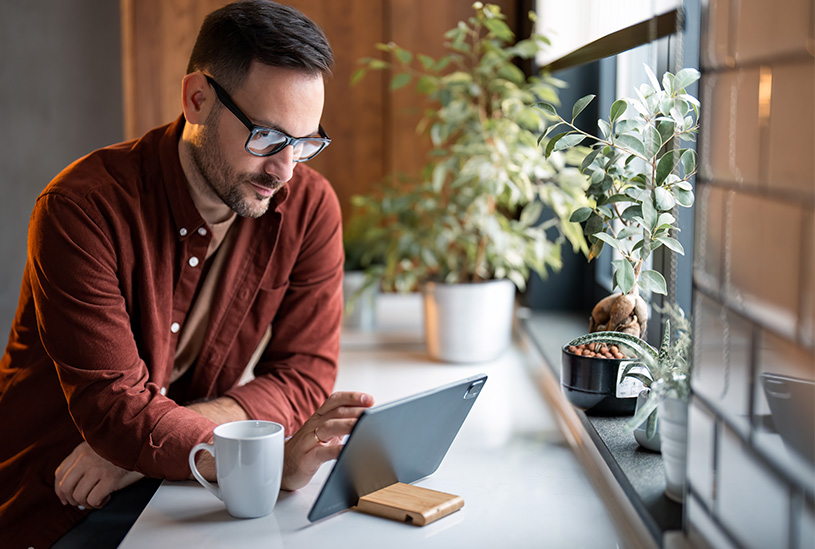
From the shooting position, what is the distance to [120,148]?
1.45m

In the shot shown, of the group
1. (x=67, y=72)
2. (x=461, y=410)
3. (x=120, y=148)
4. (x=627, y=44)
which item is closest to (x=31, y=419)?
(x=120, y=148)

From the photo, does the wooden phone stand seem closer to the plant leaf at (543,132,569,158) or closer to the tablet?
the tablet

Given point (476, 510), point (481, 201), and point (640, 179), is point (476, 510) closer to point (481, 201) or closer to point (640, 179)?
point (640, 179)

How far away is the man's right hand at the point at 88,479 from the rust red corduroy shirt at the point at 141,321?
0.17 feet

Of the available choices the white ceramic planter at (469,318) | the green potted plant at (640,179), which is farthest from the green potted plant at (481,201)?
the green potted plant at (640,179)

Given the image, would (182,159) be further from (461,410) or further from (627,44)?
(627,44)

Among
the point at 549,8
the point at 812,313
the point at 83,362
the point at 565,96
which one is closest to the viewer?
the point at 812,313

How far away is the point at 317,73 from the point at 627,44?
51 centimetres

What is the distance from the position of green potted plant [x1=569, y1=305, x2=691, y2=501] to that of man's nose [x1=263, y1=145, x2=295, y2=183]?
581 millimetres

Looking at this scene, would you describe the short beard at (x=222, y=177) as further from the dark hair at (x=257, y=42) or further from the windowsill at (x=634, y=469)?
the windowsill at (x=634, y=469)

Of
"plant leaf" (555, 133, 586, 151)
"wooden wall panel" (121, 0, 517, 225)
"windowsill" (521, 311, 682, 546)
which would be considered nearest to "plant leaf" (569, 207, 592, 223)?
"plant leaf" (555, 133, 586, 151)

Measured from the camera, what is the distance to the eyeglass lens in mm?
1299

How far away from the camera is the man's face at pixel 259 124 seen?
1.30 metres

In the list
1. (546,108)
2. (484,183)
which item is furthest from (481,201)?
(546,108)
